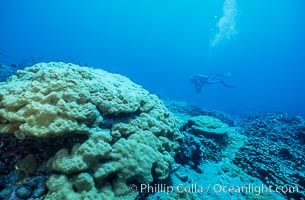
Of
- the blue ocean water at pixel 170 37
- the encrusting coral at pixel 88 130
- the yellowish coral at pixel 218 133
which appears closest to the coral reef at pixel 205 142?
the yellowish coral at pixel 218 133

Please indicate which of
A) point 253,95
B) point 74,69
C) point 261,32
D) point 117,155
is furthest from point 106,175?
point 261,32

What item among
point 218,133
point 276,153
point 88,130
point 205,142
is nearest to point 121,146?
point 88,130

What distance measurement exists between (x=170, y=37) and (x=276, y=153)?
14473 cm

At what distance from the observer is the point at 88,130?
4129mm

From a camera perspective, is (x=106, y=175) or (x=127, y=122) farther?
(x=127, y=122)

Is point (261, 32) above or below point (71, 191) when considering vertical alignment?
above

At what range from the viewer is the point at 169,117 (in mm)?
6113

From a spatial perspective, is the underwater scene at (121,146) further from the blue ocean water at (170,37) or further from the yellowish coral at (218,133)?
the blue ocean water at (170,37)

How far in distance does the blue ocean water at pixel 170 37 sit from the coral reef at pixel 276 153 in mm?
107772

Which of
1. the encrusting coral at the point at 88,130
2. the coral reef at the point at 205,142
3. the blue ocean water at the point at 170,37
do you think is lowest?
the encrusting coral at the point at 88,130

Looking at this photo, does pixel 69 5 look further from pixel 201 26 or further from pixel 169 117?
pixel 169 117

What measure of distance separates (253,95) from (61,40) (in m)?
101

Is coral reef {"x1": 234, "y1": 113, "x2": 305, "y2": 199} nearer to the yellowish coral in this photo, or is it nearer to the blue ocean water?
the yellowish coral

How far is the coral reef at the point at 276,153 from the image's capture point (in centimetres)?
634
